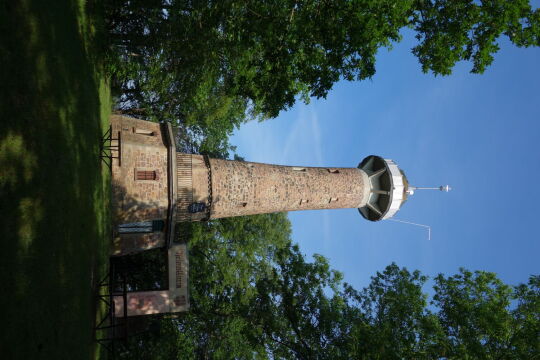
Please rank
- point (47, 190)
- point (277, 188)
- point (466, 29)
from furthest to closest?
point (277, 188) < point (466, 29) < point (47, 190)

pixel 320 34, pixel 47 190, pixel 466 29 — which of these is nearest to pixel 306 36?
pixel 320 34

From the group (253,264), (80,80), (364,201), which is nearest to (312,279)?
(364,201)

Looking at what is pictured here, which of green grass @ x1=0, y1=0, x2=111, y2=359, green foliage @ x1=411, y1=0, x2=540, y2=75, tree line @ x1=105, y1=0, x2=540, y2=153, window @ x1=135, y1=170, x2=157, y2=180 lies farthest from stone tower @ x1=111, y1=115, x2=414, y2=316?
green foliage @ x1=411, y1=0, x2=540, y2=75

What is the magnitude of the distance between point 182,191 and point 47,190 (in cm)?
592

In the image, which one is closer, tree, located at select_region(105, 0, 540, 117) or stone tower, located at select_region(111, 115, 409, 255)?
tree, located at select_region(105, 0, 540, 117)

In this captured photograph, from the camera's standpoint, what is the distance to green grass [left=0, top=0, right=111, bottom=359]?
7.82 metres

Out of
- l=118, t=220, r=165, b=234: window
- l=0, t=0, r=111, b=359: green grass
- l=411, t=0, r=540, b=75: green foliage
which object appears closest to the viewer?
l=0, t=0, r=111, b=359: green grass

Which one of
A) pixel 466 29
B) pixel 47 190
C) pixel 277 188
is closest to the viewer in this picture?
pixel 47 190

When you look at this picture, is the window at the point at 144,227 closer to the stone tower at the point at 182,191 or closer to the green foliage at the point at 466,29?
the stone tower at the point at 182,191

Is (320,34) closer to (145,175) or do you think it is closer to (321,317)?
(145,175)

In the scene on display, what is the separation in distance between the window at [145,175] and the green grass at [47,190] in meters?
1.08

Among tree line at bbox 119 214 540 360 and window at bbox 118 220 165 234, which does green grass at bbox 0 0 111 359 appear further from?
tree line at bbox 119 214 540 360

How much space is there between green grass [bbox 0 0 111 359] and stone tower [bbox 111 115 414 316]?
3.66 ft

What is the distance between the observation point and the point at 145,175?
48.3ft
